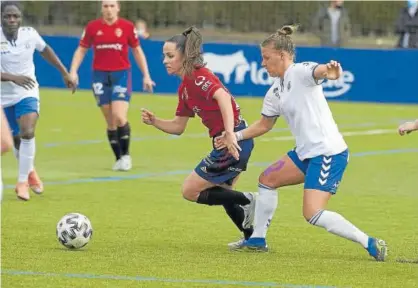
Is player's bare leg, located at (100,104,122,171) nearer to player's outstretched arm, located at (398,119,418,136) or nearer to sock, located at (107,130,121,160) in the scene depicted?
sock, located at (107,130,121,160)

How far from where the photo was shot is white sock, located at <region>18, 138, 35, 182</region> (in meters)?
13.8

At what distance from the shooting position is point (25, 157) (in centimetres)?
1386

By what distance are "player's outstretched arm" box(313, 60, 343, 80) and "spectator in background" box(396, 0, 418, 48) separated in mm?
17621

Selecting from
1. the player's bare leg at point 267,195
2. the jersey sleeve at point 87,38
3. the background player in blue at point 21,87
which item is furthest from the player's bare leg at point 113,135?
the player's bare leg at point 267,195

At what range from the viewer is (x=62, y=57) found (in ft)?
93.6

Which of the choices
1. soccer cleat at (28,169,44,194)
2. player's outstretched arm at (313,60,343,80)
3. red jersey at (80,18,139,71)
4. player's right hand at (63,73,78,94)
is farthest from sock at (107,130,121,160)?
player's outstretched arm at (313,60,343,80)

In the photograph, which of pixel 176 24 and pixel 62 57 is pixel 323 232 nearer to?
pixel 62 57

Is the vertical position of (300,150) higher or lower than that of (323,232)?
higher

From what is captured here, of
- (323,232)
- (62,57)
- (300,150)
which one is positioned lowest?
(62,57)

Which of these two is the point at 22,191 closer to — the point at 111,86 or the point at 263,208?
the point at 111,86

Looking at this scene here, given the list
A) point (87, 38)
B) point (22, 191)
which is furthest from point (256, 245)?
point (87, 38)

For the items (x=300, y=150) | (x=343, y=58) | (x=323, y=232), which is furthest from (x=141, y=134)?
(x=300, y=150)

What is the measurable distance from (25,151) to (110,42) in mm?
3402

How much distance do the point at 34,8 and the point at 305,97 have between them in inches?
934
